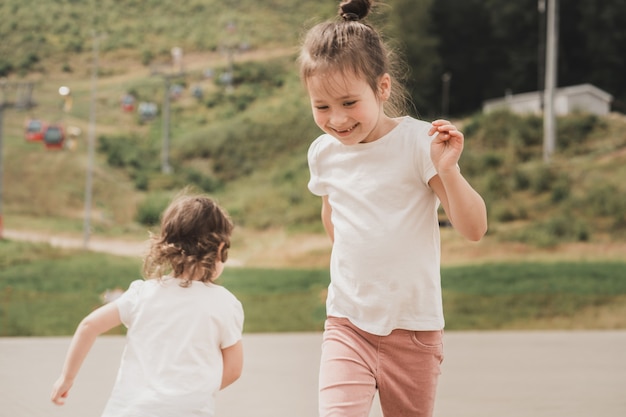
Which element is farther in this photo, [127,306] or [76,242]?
[76,242]

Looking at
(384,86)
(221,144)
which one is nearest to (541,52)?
(221,144)

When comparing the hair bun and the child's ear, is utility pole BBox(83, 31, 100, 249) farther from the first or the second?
the child's ear

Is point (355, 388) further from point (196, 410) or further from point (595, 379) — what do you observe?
point (595, 379)

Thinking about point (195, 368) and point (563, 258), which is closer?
point (195, 368)

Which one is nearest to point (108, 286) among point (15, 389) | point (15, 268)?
point (15, 268)

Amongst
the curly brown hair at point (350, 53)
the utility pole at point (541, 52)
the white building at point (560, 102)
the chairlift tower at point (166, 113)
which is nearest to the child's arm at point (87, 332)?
the curly brown hair at point (350, 53)

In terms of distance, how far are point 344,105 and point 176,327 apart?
710mm

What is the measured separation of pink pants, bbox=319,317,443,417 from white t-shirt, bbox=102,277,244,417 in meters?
0.29

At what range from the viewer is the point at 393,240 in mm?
2764

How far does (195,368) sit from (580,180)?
33.8 feet

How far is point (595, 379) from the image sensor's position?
598 centimetres

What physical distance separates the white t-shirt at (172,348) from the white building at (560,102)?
34.2ft

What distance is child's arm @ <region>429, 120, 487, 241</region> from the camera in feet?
8.52

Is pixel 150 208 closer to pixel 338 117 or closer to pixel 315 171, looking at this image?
pixel 315 171
